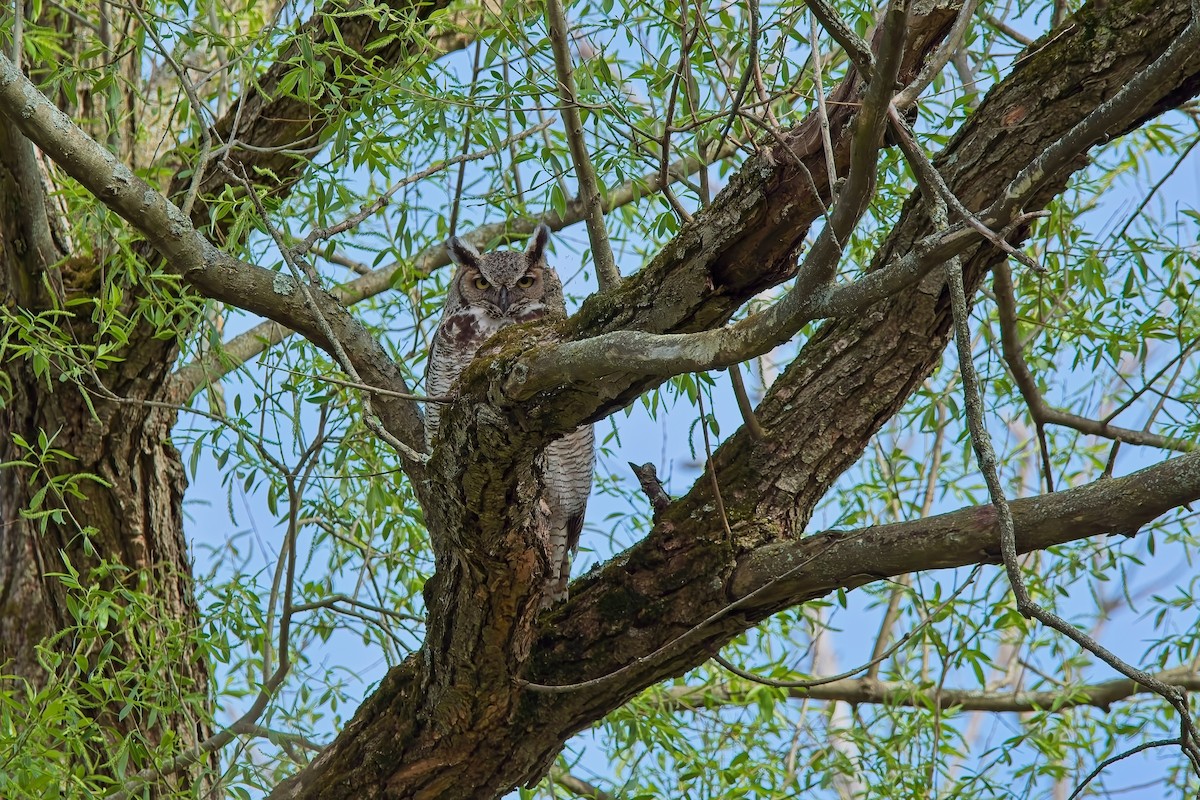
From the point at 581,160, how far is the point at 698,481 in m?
0.66

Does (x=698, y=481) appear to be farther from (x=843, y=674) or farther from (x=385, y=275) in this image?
(x=385, y=275)

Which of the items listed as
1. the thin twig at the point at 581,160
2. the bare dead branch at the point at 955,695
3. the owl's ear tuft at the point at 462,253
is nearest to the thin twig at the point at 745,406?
the thin twig at the point at 581,160

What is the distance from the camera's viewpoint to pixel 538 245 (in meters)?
3.47

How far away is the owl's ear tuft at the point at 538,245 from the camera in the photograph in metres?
3.44

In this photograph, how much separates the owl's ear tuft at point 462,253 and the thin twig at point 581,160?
3.86 feet

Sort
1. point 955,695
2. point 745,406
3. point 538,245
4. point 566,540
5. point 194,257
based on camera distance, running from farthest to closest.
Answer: point 955,695
point 538,245
point 566,540
point 194,257
point 745,406

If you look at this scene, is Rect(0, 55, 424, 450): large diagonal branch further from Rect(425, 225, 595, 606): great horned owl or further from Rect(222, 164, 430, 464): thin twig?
Rect(425, 225, 595, 606): great horned owl

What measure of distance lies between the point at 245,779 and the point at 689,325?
138 centimetres

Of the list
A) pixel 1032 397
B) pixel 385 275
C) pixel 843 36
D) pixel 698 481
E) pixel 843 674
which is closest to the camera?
pixel 843 36

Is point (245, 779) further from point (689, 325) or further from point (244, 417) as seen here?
point (689, 325)

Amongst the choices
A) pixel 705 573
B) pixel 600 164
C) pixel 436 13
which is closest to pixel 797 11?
pixel 600 164

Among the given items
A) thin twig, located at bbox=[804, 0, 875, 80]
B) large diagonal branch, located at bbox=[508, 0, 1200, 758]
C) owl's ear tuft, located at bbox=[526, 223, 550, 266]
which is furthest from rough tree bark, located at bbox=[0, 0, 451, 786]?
thin twig, located at bbox=[804, 0, 875, 80]

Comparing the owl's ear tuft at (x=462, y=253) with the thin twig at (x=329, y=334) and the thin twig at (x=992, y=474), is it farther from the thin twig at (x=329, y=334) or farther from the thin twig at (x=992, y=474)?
the thin twig at (x=992, y=474)

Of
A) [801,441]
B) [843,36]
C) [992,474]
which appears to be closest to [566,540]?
[801,441]
